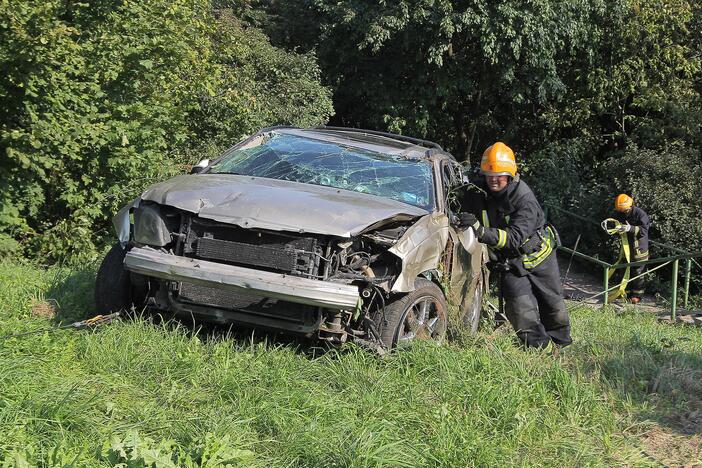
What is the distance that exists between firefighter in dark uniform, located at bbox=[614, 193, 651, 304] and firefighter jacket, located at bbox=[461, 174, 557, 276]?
6111 mm

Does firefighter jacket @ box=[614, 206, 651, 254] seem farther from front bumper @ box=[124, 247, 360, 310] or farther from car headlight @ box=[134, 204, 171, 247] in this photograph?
car headlight @ box=[134, 204, 171, 247]

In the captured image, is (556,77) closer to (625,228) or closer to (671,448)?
(625,228)

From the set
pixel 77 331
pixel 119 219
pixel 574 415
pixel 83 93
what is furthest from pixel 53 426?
pixel 83 93

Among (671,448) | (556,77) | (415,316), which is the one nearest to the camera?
(671,448)

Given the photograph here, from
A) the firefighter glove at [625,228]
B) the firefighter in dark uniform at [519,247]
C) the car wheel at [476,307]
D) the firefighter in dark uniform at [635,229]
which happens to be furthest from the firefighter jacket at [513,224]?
the firefighter in dark uniform at [635,229]

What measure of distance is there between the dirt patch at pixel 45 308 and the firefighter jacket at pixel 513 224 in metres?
2.92

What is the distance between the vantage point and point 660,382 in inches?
195

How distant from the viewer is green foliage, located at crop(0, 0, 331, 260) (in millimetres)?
7141

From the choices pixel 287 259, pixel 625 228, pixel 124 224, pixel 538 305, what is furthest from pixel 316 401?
pixel 625 228

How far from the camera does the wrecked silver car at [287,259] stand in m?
4.52

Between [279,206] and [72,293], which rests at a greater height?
[279,206]

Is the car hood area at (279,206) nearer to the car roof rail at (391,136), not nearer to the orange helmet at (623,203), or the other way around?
the car roof rail at (391,136)

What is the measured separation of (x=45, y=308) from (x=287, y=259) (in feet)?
6.24

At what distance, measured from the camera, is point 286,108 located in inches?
552
